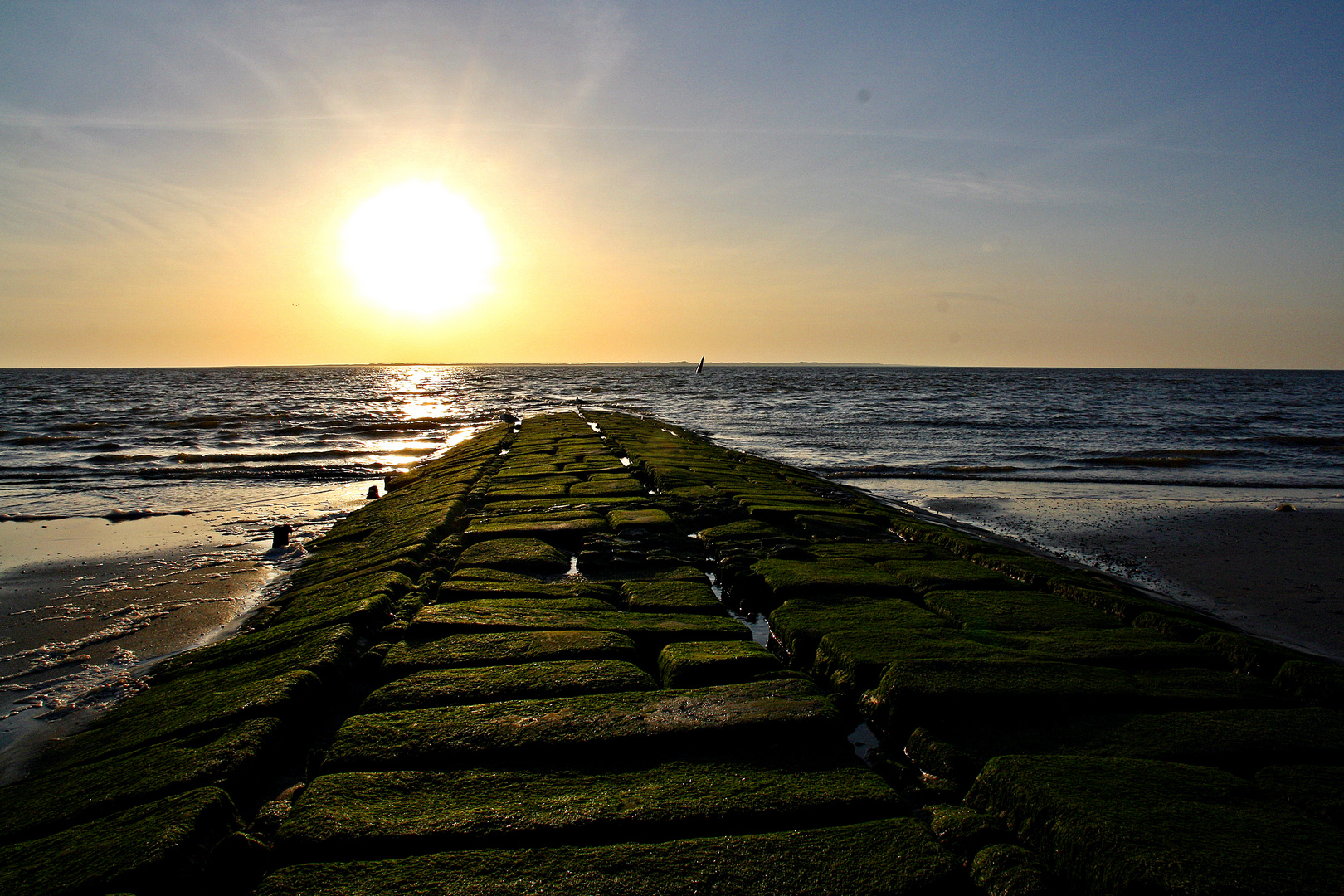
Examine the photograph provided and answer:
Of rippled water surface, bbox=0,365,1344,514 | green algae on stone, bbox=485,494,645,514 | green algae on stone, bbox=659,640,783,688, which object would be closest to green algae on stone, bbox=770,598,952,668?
green algae on stone, bbox=659,640,783,688

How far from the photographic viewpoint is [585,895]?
1.94 meters

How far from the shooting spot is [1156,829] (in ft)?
7.13

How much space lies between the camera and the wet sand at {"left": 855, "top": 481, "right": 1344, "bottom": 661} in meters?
6.72

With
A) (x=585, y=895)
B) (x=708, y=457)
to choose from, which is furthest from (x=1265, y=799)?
(x=708, y=457)

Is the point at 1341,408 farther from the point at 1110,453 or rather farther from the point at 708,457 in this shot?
the point at 708,457

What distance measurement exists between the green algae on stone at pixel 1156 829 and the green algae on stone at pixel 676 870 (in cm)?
37

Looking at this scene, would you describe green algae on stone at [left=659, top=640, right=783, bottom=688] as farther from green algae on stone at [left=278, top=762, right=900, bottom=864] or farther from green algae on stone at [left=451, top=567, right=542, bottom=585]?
green algae on stone at [left=451, top=567, right=542, bottom=585]

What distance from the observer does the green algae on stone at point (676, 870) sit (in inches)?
77.9

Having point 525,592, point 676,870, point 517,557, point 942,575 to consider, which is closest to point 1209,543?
point 942,575

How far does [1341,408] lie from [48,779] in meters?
57.7

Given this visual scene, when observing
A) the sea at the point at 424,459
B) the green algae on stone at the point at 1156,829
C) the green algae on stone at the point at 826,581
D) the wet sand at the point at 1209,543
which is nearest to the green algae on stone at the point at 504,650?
the green algae on stone at the point at 826,581

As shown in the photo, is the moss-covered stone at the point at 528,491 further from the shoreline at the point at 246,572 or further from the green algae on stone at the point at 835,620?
the green algae on stone at the point at 835,620

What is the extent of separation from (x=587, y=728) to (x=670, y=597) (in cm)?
185

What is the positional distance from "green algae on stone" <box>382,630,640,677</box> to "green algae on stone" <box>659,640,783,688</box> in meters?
0.24
